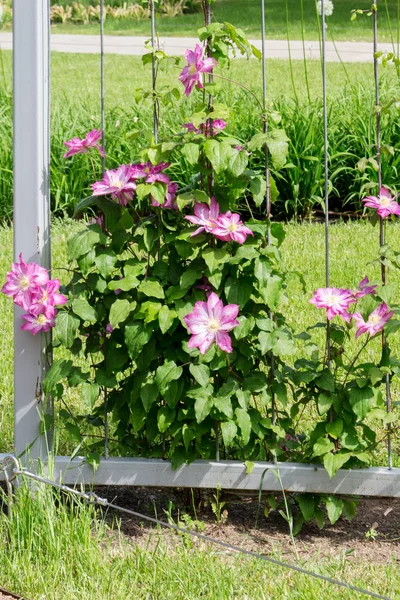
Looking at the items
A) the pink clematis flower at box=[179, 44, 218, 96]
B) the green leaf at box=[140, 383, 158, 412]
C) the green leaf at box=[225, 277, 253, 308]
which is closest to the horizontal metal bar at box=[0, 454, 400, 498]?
the green leaf at box=[140, 383, 158, 412]

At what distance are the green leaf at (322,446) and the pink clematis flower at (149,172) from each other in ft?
2.59

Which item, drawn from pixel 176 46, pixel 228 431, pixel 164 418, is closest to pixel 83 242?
pixel 164 418

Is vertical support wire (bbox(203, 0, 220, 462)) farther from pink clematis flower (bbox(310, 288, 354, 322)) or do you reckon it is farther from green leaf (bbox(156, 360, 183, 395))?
pink clematis flower (bbox(310, 288, 354, 322))

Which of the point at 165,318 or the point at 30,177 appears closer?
the point at 165,318

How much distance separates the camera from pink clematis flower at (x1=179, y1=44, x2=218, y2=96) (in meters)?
2.43

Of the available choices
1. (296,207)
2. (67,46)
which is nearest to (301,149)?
(296,207)

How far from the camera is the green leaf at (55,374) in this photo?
2584 millimetres

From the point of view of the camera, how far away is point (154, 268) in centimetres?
258

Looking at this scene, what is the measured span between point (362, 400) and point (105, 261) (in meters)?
0.76

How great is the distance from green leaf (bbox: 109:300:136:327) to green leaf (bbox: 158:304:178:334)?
9 cm

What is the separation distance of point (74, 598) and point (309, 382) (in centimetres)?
82

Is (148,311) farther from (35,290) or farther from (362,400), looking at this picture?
(362,400)

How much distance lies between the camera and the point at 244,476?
266 cm

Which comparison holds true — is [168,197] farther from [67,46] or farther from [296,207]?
[67,46]
